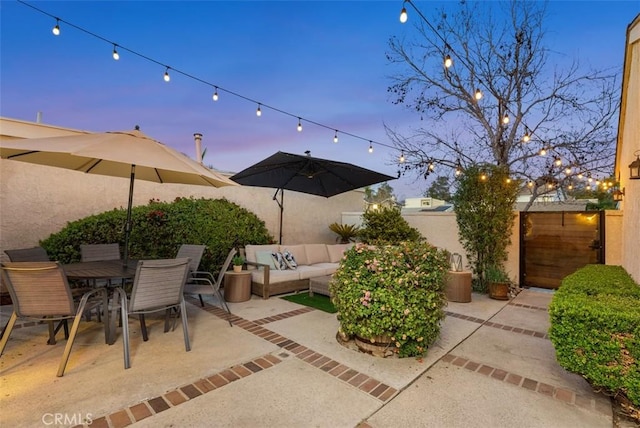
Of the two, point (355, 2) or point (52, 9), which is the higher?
point (355, 2)

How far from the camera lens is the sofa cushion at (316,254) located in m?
6.89

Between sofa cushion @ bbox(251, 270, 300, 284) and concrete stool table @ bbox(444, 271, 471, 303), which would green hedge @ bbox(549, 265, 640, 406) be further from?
sofa cushion @ bbox(251, 270, 300, 284)

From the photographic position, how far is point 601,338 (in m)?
2.23

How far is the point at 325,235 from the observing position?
9.84m

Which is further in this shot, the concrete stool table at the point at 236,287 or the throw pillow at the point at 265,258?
the throw pillow at the point at 265,258

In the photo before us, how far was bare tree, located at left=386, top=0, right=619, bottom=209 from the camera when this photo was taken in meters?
8.74

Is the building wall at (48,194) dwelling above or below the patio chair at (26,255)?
above

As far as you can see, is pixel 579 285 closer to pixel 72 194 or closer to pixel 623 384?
pixel 623 384

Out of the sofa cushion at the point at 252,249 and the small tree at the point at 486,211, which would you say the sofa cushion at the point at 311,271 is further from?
the small tree at the point at 486,211

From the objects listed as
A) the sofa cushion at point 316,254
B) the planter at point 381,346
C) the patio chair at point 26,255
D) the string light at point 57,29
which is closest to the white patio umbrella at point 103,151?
the patio chair at point 26,255

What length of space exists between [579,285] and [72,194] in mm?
7793

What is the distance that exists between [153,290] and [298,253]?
12.5 ft

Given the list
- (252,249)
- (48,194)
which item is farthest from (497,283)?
(48,194)

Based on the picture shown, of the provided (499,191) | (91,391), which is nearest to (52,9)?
(91,391)
